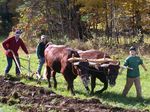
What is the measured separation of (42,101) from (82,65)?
9.16 feet

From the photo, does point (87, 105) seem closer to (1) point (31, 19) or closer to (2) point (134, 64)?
(2) point (134, 64)

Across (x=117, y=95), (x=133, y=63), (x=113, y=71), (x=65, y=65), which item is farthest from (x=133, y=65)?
(x=65, y=65)

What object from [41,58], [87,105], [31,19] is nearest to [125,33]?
[31,19]

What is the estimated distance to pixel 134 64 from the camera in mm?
14859

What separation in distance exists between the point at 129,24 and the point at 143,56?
21.0 ft

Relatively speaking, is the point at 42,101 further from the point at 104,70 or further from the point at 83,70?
the point at 104,70

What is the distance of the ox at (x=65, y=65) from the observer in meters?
15.1

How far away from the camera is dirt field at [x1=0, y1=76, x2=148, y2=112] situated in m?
11.6

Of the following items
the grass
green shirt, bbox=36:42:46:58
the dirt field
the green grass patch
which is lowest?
the grass

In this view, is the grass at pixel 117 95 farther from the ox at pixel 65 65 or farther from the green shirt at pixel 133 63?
the green shirt at pixel 133 63

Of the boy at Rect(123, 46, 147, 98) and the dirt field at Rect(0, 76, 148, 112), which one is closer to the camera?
the dirt field at Rect(0, 76, 148, 112)

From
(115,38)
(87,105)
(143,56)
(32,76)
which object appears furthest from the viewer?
(115,38)

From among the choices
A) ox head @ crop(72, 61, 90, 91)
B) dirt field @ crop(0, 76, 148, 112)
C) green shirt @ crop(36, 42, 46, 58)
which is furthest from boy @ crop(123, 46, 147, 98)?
green shirt @ crop(36, 42, 46, 58)

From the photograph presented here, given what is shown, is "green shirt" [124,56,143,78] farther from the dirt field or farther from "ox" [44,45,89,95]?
the dirt field
